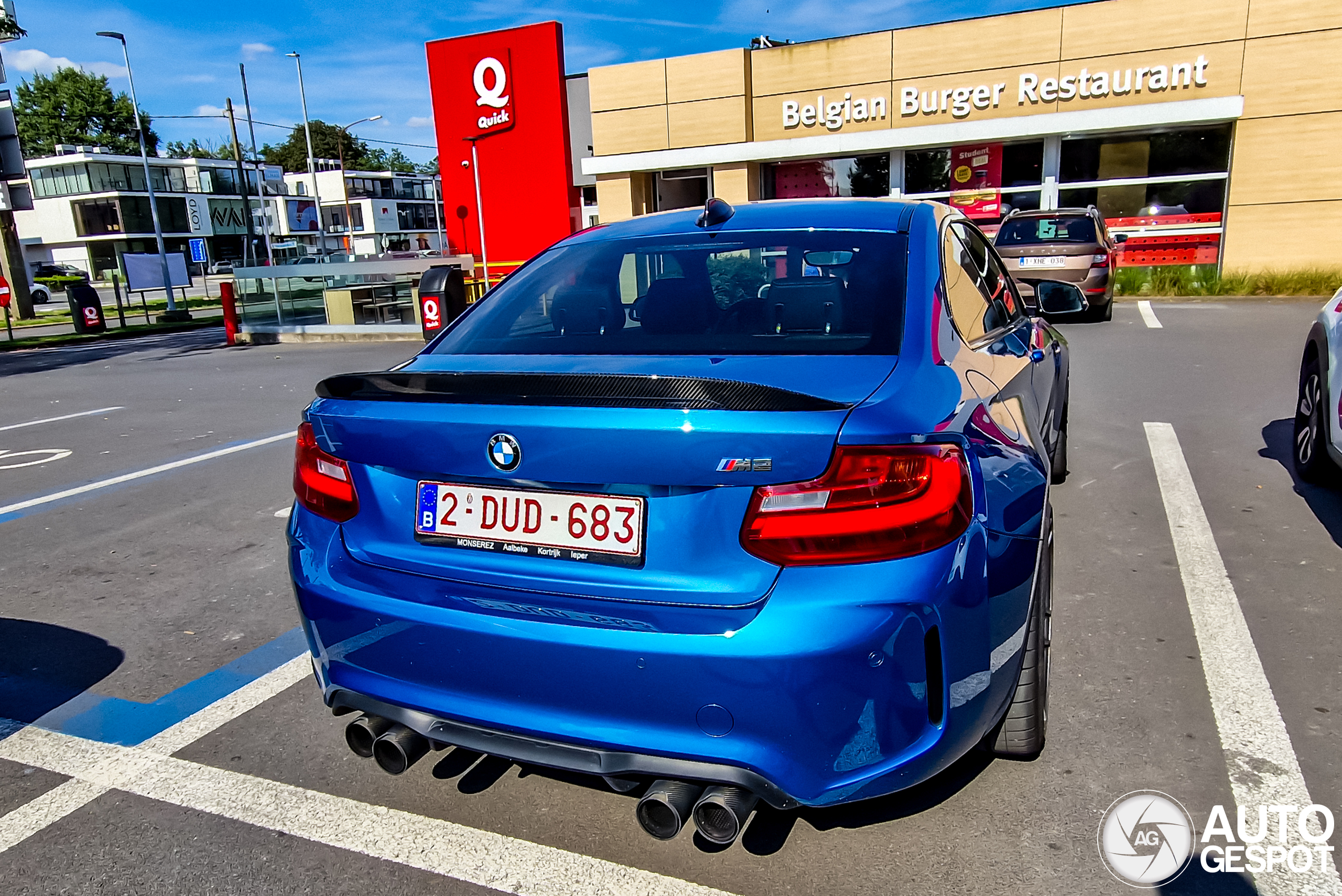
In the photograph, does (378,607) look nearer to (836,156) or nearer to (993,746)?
(993,746)

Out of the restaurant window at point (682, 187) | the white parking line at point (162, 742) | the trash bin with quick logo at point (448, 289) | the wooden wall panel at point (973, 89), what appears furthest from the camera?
the restaurant window at point (682, 187)

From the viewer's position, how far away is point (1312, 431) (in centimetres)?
506

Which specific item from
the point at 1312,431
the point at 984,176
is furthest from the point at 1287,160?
the point at 1312,431

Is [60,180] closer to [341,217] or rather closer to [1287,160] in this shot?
[341,217]

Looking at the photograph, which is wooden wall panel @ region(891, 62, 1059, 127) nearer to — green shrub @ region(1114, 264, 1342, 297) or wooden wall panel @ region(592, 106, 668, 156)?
green shrub @ region(1114, 264, 1342, 297)

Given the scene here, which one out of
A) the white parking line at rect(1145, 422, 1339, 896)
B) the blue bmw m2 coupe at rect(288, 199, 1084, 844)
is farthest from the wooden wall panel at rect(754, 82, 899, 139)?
the blue bmw m2 coupe at rect(288, 199, 1084, 844)

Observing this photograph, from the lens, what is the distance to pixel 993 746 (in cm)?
250

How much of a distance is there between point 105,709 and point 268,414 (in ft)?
21.5

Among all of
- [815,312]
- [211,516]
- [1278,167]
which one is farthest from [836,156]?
[815,312]

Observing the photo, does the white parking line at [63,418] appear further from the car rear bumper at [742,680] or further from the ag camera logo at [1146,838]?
the ag camera logo at [1146,838]

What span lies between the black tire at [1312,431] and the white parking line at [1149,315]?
8.15 meters

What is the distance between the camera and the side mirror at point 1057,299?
439 centimetres

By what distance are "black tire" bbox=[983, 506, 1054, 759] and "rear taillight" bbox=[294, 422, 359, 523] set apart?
1688mm

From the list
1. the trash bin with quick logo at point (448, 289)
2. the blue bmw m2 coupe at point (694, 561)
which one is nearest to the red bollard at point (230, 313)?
the trash bin with quick logo at point (448, 289)
